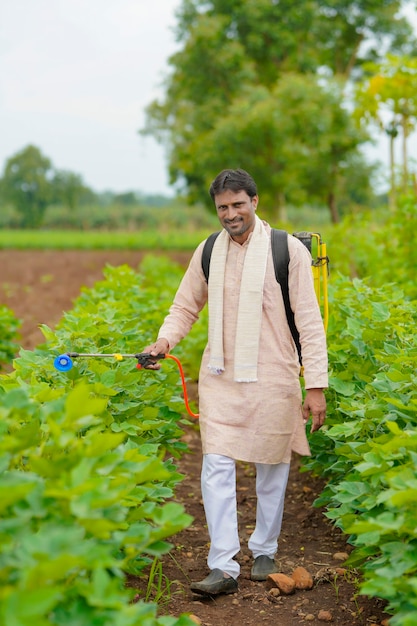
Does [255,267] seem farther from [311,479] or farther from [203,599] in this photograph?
[311,479]

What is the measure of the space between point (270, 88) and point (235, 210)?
32632 mm

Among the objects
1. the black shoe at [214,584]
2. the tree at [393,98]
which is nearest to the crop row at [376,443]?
the black shoe at [214,584]

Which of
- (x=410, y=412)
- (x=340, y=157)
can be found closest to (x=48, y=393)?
(x=410, y=412)

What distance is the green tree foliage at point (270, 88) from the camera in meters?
25.9

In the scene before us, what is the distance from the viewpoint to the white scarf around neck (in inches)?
160

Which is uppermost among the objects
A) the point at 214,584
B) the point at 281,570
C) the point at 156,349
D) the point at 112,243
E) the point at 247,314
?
the point at 247,314

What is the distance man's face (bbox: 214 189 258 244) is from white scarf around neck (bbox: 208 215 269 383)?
85 millimetres

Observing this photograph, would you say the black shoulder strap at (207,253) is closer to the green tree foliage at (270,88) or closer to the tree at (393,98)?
the tree at (393,98)

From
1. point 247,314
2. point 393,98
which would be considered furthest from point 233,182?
point 393,98

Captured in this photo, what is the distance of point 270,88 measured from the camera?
116 ft

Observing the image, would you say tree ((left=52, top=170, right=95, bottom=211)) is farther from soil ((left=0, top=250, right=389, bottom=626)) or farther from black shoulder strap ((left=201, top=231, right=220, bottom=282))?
black shoulder strap ((left=201, top=231, right=220, bottom=282))

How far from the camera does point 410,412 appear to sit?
3568mm

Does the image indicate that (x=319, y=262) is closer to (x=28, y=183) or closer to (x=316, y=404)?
(x=316, y=404)

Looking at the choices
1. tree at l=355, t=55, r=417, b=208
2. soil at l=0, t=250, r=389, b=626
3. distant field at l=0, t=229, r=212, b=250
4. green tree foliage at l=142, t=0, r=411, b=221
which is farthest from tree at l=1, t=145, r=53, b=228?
soil at l=0, t=250, r=389, b=626
